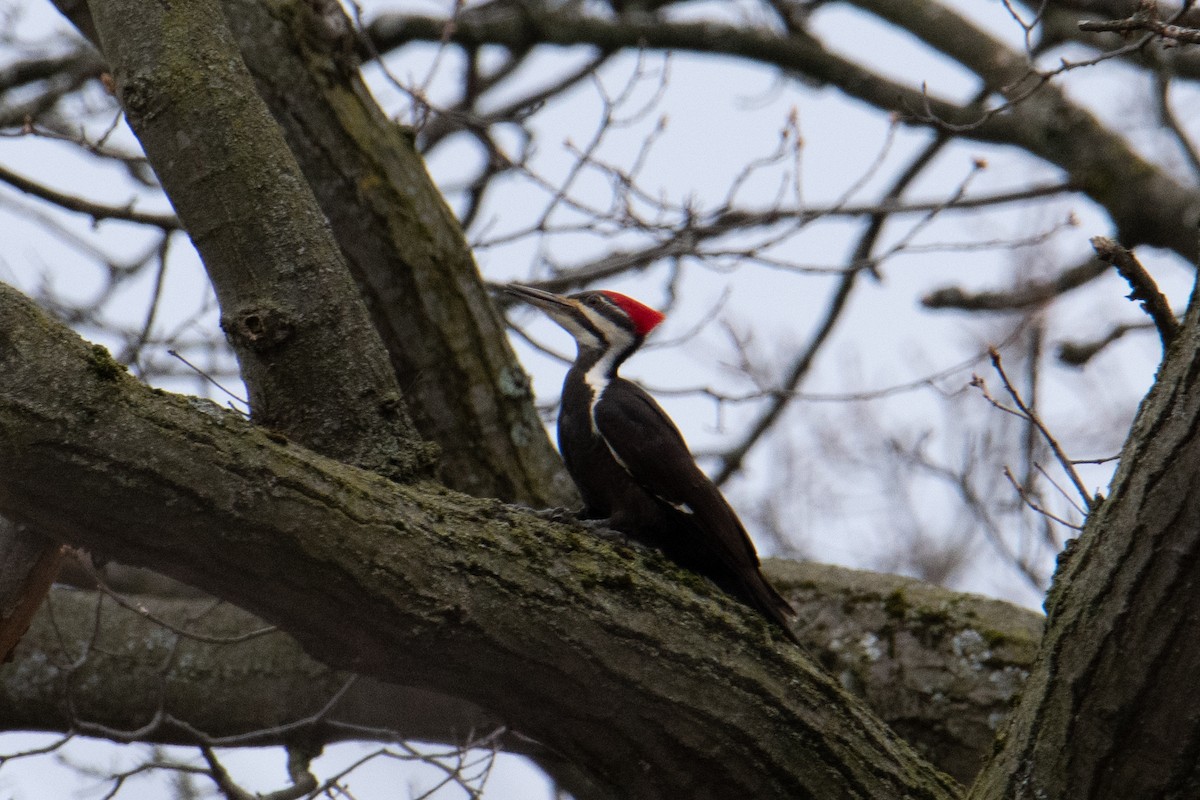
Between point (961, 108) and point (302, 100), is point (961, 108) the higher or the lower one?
the higher one

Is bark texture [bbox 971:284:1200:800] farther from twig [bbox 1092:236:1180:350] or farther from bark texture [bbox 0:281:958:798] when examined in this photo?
bark texture [bbox 0:281:958:798]

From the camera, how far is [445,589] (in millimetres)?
2551

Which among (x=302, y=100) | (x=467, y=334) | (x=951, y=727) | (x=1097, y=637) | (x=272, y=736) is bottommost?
(x=1097, y=637)

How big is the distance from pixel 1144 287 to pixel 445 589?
154 cm

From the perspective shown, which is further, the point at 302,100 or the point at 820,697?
the point at 302,100

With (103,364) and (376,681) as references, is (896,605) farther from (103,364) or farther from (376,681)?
(103,364)

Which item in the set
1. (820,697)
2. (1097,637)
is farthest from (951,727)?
(1097,637)

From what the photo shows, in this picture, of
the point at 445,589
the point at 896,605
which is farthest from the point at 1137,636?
the point at 896,605

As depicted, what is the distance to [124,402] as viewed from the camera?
7.66 ft

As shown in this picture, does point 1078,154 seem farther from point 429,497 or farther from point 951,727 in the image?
point 429,497

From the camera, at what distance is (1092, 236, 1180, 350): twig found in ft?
8.14

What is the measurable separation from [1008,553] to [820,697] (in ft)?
9.89

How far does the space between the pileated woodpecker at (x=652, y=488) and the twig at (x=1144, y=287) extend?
1322 mm

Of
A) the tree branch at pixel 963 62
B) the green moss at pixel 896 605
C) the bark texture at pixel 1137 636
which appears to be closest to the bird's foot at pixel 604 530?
the green moss at pixel 896 605
